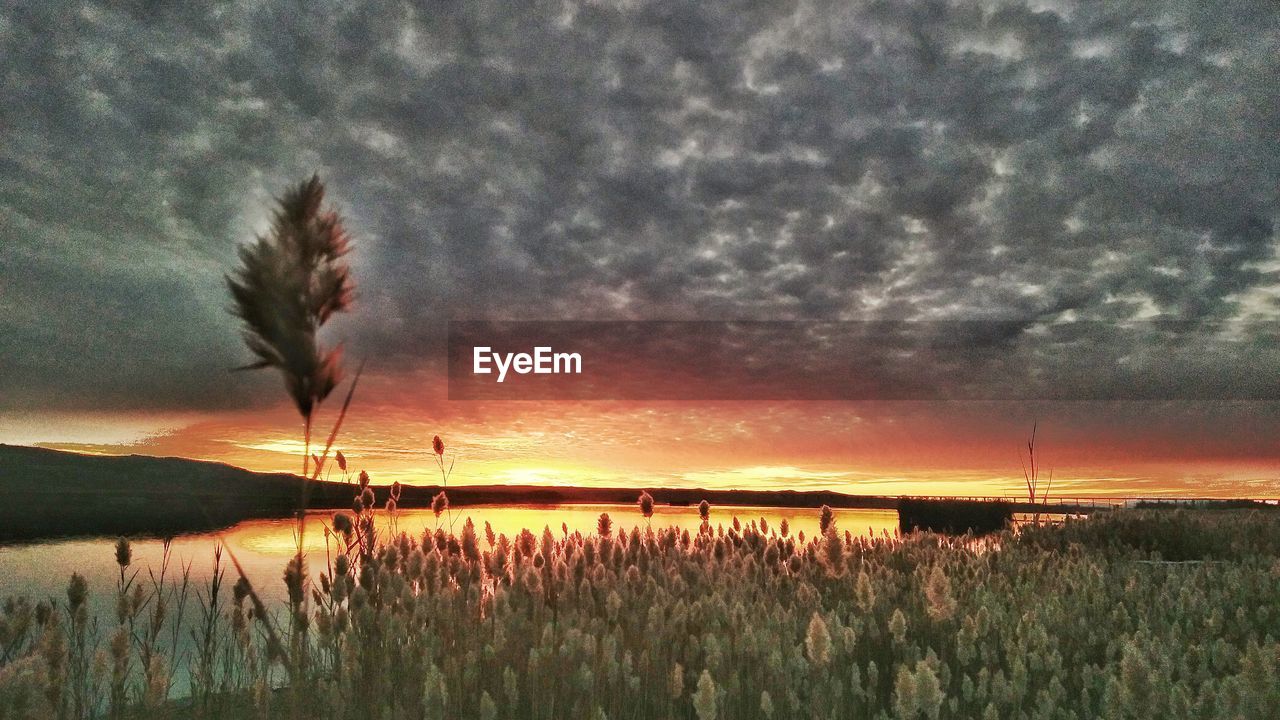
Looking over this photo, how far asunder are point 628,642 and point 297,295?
129 inches

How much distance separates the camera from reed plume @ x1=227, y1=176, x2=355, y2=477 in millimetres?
3223

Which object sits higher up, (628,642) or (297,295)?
(297,295)

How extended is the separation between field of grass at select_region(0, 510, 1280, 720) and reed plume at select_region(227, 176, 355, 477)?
38.2 inches

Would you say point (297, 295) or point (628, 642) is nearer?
point (297, 295)

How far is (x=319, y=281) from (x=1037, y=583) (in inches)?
305

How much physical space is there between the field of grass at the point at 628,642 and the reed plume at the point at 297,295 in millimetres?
971

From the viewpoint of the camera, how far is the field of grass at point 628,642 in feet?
12.8

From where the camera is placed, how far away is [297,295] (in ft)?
10.8

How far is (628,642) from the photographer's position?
5457mm

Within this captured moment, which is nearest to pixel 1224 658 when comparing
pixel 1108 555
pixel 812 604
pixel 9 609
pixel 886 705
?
pixel 886 705

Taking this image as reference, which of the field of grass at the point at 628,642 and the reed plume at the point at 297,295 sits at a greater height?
the reed plume at the point at 297,295

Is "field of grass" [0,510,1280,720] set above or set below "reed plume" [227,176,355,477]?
below

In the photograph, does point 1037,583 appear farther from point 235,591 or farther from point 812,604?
point 235,591

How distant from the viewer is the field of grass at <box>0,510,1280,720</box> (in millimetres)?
3902
